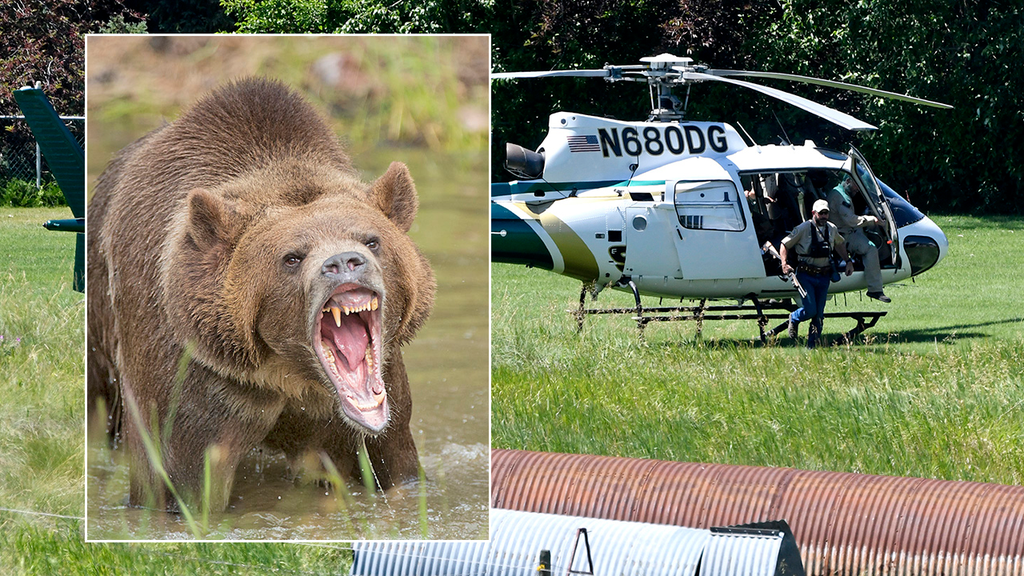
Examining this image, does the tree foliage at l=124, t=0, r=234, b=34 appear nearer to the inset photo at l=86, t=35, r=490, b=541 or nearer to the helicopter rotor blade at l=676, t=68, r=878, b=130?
the helicopter rotor blade at l=676, t=68, r=878, b=130

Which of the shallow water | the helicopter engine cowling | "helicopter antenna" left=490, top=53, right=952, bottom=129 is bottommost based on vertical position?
the shallow water

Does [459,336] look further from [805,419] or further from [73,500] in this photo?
[805,419]

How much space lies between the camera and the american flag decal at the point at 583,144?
12.1 meters

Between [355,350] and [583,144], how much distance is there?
9.68 metres

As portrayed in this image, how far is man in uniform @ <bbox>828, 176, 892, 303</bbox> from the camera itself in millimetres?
11922

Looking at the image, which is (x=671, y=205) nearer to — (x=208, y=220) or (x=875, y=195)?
(x=875, y=195)

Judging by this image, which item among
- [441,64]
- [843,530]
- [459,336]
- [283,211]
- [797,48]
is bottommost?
[843,530]

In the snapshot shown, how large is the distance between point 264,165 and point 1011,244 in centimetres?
2307

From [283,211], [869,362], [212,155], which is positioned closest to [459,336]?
[283,211]

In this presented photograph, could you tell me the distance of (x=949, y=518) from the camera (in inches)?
192

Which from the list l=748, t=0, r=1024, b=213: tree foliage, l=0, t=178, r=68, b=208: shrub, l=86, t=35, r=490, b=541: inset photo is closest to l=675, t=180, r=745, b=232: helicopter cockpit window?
l=86, t=35, r=490, b=541: inset photo

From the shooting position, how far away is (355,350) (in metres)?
2.68

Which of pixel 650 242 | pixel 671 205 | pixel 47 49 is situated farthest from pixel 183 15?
pixel 671 205

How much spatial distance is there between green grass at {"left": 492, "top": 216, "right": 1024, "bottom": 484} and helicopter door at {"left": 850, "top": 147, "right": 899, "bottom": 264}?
1134mm
